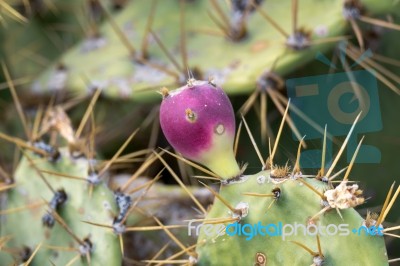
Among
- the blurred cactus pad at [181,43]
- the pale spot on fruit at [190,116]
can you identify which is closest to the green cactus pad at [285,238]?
the pale spot on fruit at [190,116]

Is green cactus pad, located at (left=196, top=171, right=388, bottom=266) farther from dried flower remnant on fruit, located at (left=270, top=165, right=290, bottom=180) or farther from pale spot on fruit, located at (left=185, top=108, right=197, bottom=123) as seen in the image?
pale spot on fruit, located at (left=185, top=108, right=197, bottom=123)

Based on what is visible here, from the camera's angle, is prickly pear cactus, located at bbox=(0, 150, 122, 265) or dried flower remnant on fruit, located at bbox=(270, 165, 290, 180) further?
prickly pear cactus, located at bbox=(0, 150, 122, 265)

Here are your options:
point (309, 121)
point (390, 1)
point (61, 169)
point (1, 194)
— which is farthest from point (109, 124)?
point (390, 1)

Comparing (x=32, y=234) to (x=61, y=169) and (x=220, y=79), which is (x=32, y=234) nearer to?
(x=61, y=169)

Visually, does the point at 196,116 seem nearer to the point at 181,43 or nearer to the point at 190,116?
the point at 190,116

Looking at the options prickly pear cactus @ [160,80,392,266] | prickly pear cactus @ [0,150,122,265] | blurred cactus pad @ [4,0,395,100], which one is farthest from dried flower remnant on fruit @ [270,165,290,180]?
blurred cactus pad @ [4,0,395,100]

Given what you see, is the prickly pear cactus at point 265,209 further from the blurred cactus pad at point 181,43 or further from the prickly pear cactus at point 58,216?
the blurred cactus pad at point 181,43

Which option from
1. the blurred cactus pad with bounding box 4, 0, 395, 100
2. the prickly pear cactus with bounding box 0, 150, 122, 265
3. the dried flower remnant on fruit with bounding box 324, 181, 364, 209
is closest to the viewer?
the dried flower remnant on fruit with bounding box 324, 181, 364, 209

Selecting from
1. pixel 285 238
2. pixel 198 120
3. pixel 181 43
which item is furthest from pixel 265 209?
pixel 181 43
